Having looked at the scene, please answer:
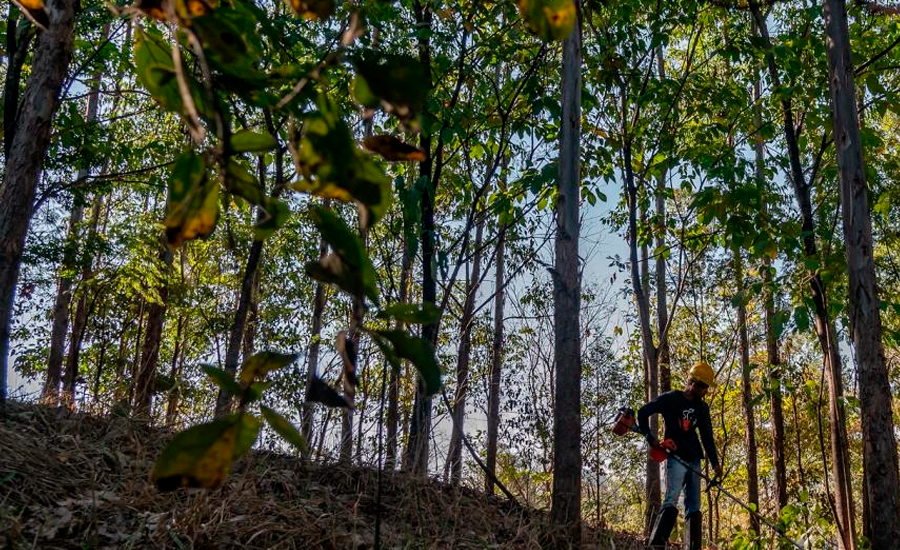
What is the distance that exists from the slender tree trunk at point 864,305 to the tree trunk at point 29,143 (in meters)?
4.62

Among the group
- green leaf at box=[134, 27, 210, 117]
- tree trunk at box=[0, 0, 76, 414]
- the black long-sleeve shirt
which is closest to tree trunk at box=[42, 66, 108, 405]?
tree trunk at box=[0, 0, 76, 414]

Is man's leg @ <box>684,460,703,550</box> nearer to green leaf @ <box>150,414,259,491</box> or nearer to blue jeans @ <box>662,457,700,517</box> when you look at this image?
blue jeans @ <box>662,457,700,517</box>

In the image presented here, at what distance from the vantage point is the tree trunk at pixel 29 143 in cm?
339

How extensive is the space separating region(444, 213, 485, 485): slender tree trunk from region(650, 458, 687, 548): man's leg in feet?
5.98

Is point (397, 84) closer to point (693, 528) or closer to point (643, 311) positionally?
point (693, 528)

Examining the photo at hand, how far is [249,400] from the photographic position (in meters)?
0.46

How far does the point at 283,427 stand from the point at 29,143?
363cm

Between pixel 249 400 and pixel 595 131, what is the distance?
263 inches

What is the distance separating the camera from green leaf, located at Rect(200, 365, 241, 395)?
47cm

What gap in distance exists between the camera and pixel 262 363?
0.50 metres

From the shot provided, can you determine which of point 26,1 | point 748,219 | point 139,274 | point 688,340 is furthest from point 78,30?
point 688,340

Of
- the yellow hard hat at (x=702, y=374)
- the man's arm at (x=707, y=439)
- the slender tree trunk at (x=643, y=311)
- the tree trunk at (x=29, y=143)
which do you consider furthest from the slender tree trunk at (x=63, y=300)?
the man's arm at (x=707, y=439)

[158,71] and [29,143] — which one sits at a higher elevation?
[29,143]

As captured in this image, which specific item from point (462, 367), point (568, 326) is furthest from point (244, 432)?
point (462, 367)
